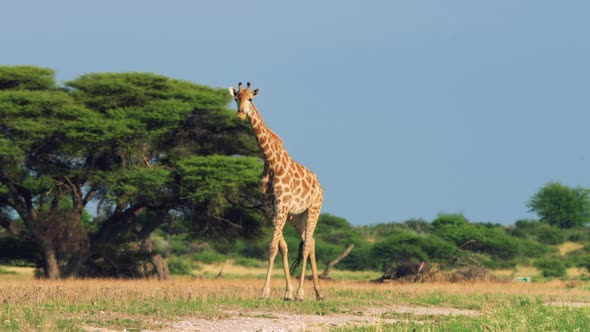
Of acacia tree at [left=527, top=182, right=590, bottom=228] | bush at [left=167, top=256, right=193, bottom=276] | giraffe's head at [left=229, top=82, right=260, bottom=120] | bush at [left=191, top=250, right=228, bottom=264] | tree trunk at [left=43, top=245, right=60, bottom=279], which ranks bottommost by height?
tree trunk at [left=43, top=245, right=60, bottom=279]

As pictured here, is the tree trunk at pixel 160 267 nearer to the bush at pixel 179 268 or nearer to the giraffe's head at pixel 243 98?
the bush at pixel 179 268

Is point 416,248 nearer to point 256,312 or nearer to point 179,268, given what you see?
point 179,268

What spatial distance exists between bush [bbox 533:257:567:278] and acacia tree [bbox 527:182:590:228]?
26.7 metres

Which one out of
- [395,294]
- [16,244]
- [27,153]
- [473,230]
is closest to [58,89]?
[27,153]

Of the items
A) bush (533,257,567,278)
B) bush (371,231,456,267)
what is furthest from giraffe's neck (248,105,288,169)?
bush (533,257,567,278)

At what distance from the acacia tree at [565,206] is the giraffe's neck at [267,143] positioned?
57771mm

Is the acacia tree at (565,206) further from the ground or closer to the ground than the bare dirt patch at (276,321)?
further from the ground

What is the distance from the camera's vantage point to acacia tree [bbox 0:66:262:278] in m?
29.8

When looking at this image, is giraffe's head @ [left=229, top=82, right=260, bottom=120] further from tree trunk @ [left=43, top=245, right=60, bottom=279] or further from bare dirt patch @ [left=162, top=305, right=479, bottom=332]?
tree trunk @ [left=43, top=245, right=60, bottom=279]

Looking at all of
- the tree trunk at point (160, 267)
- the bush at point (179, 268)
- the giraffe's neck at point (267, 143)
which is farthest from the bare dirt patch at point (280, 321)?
the bush at point (179, 268)

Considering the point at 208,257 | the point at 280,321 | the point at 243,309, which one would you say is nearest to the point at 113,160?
the point at 243,309

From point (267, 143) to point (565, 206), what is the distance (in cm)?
5943

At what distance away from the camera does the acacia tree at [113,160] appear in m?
29.8

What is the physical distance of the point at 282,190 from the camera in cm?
1788
